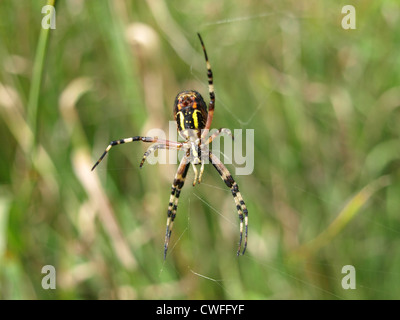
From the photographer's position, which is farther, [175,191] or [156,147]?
[175,191]

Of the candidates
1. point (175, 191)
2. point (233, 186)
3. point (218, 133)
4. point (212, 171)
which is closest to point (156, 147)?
point (218, 133)

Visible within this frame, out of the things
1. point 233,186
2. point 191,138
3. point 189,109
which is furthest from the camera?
point 233,186

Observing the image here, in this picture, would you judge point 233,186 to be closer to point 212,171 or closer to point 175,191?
point 212,171

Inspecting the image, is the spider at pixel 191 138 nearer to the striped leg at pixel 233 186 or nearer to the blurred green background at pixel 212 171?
the striped leg at pixel 233 186

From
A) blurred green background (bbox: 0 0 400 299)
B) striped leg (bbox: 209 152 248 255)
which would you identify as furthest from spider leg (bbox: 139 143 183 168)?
blurred green background (bbox: 0 0 400 299)

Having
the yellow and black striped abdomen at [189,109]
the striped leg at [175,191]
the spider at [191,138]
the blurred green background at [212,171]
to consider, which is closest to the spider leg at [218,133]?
the spider at [191,138]

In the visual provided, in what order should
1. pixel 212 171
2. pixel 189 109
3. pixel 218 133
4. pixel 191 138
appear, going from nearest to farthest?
pixel 189 109, pixel 218 133, pixel 191 138, pixel 212 171
